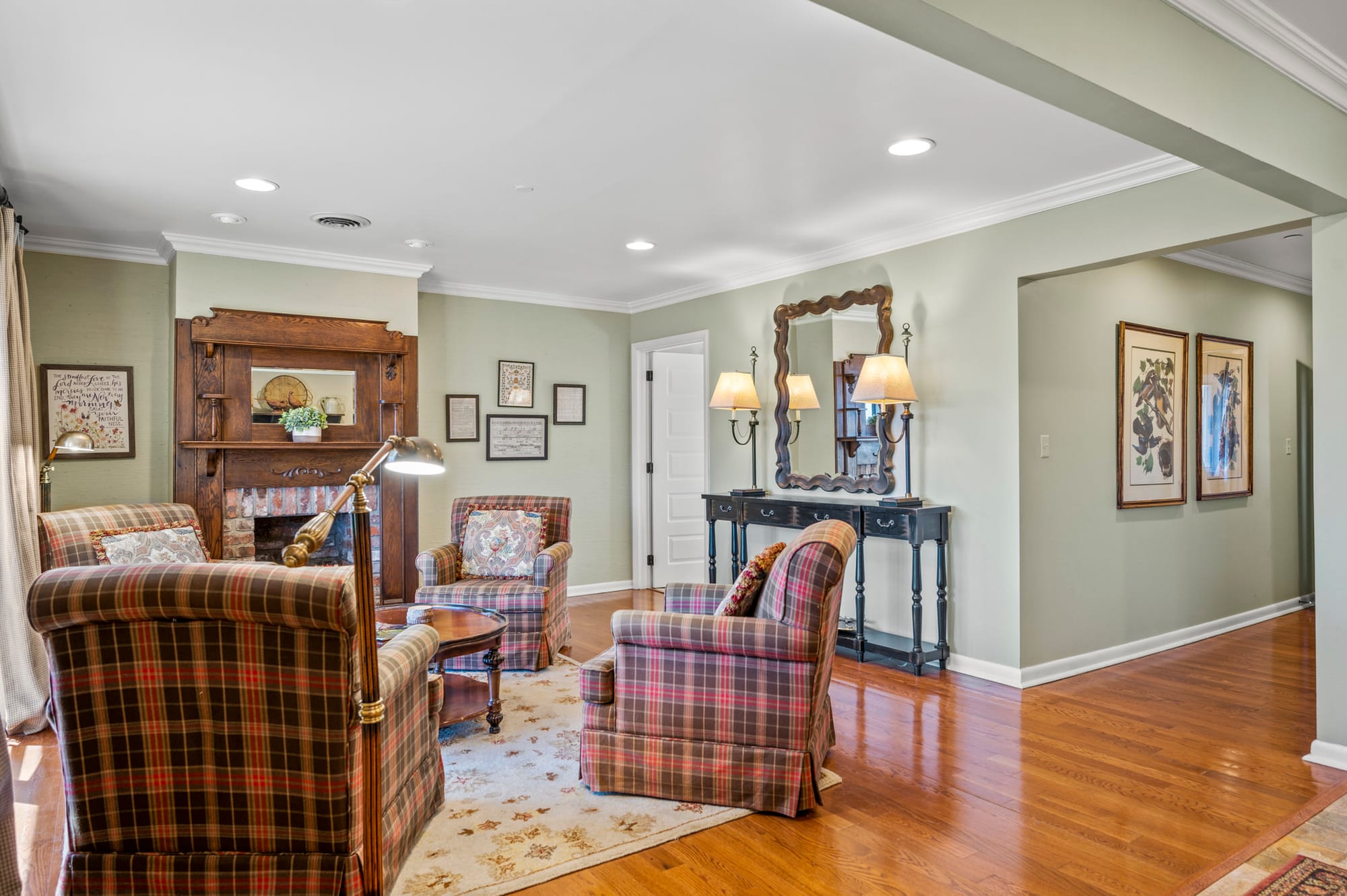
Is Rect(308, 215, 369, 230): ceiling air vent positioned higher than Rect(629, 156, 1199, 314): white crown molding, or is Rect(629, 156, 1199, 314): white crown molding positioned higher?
Rect(308, 215, 369, 230): ceiling air vent

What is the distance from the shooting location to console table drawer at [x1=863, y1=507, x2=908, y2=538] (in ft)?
14.1

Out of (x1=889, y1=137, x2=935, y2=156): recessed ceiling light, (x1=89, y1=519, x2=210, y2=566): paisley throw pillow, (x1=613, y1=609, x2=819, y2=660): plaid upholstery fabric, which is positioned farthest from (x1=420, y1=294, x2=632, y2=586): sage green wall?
(x1=889, y1=137, x2=935, y2=156): recessed ceiling light

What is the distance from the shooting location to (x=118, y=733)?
6.15ft

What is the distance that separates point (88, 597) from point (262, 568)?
0.37 m

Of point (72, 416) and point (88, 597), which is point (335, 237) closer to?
point (72, 416)

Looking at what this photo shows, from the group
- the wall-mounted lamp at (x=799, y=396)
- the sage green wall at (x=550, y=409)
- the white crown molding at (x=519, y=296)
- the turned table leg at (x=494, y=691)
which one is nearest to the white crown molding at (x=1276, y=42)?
the wall-mounted lamp at (x=799, y=396)

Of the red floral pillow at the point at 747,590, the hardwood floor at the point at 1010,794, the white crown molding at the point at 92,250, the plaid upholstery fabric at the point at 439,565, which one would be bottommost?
the hardwood floor at the point at 1010,794

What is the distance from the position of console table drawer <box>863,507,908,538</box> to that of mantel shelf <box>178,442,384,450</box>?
2.87 m

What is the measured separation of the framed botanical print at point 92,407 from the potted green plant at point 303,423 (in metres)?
0.90

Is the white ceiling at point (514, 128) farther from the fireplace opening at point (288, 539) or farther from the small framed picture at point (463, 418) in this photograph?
the fireplace opening at point (288, 539)

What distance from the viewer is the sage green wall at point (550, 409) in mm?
6027

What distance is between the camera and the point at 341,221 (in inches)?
174

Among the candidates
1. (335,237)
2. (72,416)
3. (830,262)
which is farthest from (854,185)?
(72,416)

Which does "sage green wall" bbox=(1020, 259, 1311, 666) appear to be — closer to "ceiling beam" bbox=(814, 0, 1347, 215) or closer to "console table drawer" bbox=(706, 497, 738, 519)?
"ceiling beam" bbox=(814, 0, 1347, 215)
